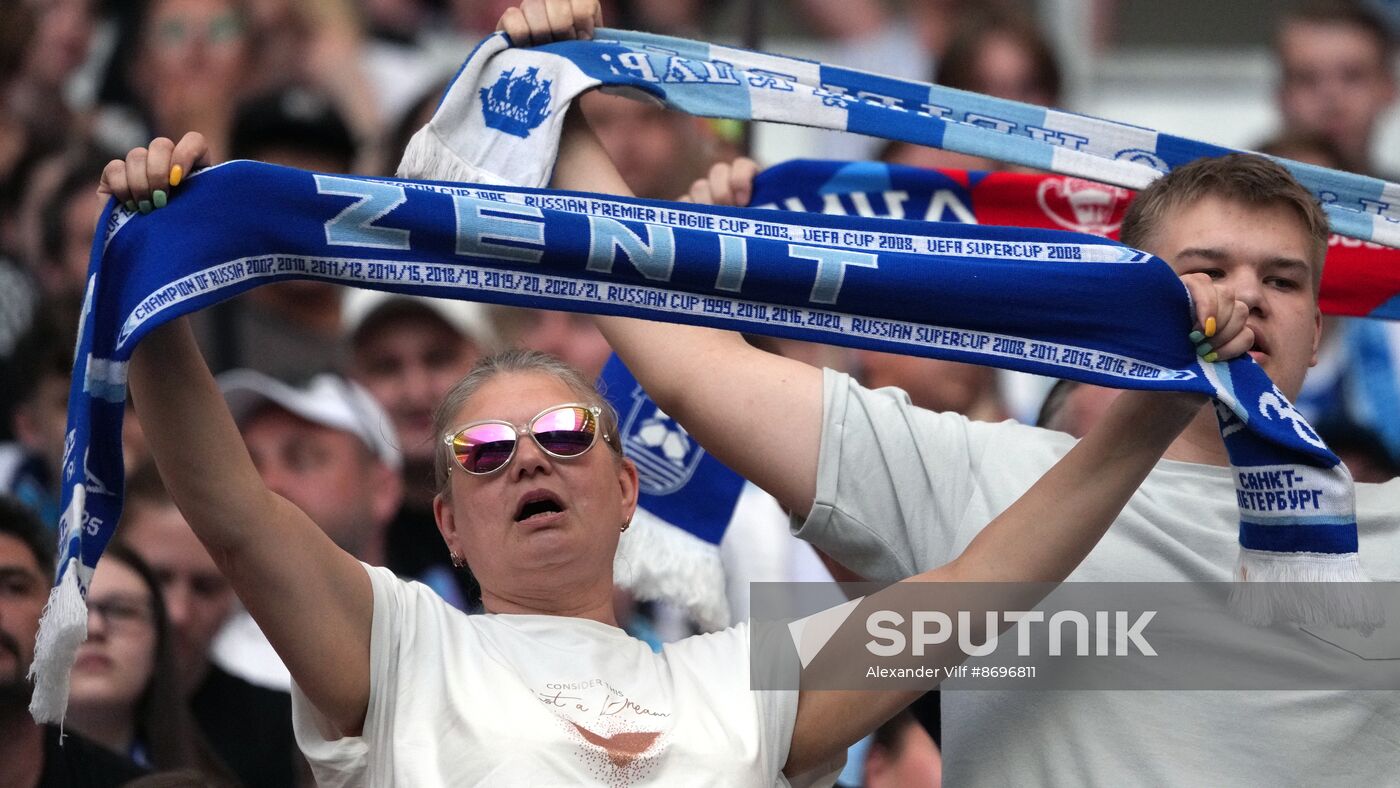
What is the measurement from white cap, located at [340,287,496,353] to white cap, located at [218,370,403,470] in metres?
0.23

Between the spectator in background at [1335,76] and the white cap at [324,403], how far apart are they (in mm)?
3093

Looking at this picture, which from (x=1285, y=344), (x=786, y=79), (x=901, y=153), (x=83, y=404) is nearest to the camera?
(x=83, y=404)

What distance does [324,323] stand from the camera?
17.7 feet

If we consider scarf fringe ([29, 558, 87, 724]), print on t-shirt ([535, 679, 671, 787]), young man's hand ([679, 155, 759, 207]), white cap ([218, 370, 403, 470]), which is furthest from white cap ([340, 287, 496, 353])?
scarf fringe ([29, 558, 87, 724])

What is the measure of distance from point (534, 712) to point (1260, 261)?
1.21 m

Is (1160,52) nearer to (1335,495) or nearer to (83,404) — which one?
(1335,495)

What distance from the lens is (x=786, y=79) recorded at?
3.20 meters

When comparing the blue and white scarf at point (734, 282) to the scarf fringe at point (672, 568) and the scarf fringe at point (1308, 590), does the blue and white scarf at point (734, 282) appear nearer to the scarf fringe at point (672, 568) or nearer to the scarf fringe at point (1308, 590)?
the scarf fringe at point (1308, 590)

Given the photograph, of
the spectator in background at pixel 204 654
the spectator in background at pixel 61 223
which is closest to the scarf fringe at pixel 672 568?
the spectator in background at pixel 204 654

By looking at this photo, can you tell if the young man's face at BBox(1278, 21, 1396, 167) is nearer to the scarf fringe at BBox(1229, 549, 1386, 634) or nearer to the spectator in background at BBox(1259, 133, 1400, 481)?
the spectator in background at BBox(1259, 133, 1400, 481)

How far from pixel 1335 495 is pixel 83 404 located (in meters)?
1.62

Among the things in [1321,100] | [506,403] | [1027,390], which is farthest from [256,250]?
[1321,100]

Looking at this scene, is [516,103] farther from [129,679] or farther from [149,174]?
[129,679]

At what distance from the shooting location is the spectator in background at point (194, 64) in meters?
6.17
